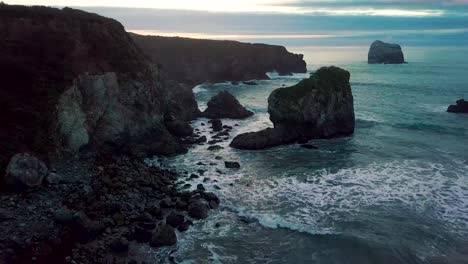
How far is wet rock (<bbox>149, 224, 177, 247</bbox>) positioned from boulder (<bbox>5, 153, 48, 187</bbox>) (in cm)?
947

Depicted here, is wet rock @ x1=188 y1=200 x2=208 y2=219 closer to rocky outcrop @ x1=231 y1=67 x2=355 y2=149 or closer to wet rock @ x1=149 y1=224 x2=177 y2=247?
wet rock @ x1=149 y1=224 x2=177 y2=247

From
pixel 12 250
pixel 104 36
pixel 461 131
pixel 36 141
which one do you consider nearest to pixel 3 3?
pixel 104 36

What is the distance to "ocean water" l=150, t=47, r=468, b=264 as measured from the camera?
26438 mm

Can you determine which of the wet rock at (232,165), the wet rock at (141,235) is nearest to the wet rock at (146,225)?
the wet rock at (141,235)

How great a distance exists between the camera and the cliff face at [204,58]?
112 meters

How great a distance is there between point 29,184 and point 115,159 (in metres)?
10.8

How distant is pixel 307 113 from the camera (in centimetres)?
5141

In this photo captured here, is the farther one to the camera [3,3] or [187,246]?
[3,3]

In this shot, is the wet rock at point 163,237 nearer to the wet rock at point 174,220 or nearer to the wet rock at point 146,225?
the wet rock at point 146,225

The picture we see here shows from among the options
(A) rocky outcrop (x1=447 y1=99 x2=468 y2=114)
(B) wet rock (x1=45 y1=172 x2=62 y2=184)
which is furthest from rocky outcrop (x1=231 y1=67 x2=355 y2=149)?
(A) rocky outcrop (x1=447 y1=99 x2=468 y2=114)

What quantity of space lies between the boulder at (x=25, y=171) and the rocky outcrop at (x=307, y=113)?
77.1 ft

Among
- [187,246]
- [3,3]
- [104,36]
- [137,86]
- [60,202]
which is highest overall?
[3,3]

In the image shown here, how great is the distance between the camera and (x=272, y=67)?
450 ft

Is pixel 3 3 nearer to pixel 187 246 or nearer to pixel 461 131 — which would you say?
pixel 187 246
